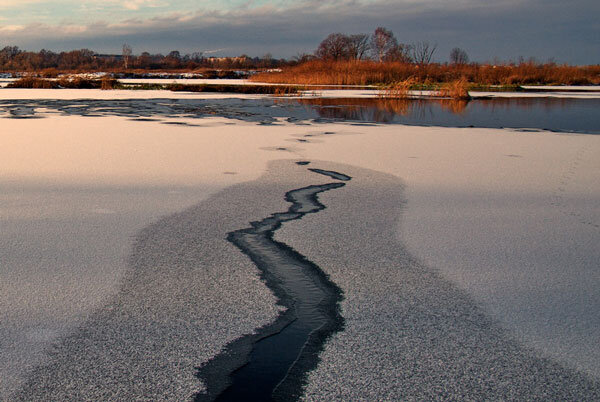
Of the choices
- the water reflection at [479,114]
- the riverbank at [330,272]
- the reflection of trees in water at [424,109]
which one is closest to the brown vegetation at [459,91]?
the reflection of trees in water at [424,109]

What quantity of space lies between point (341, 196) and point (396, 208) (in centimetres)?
43

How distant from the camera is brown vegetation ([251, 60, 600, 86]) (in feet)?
71.5

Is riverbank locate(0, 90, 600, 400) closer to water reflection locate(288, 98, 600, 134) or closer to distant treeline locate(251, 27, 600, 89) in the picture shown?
water reflection locate(288, 98, 600, 134)

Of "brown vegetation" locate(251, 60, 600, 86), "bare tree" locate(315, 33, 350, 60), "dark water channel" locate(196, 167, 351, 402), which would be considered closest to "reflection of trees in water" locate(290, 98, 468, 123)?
"dark water channel" locate(196, 167, 351, 402)

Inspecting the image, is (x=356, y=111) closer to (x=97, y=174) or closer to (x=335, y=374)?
(x=97, y=174)

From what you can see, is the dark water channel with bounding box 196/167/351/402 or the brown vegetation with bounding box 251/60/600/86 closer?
the dark water channel with bounding box 196/167/351/402

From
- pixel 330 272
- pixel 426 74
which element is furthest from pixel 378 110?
pixel 426 74

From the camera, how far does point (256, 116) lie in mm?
9398

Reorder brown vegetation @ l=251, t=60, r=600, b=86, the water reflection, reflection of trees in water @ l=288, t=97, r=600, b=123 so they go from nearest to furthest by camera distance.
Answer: the water reflection
reflection of trees in water @ l=288, t=97, r=600, b=123
brown vegetation @ l=251, t=60, r=600, b=86

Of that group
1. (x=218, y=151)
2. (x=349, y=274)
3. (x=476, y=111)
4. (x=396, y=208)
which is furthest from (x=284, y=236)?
(x=476, y=111)

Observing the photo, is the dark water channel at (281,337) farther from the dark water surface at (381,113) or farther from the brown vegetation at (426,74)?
the brown vegetation at (426,74)

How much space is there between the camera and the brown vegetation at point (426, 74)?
71.5ft

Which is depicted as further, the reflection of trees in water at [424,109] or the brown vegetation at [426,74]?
the brown vegetation at [426,74]

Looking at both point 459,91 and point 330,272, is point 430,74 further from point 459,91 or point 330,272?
point 330,272
